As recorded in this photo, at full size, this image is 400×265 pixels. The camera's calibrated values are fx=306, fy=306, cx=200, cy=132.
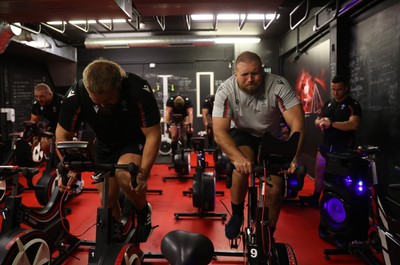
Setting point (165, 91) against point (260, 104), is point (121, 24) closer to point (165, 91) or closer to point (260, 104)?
point (165, 91)

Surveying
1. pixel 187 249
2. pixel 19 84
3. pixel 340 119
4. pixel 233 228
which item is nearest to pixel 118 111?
pixel 233 228

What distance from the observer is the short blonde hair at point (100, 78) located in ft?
5.97

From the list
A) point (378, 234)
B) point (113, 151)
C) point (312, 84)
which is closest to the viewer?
point (378, 234)

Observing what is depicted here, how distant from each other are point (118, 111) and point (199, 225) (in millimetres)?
1786

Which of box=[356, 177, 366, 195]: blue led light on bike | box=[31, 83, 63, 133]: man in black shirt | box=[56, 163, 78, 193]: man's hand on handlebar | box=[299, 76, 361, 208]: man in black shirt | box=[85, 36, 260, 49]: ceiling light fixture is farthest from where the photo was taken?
box=[85, 36, 260, 49]: ceiling light fixture

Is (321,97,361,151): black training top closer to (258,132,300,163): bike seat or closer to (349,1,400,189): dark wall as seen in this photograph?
(349,1,400,189): dark wall

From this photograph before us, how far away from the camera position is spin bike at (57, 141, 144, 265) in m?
1.47

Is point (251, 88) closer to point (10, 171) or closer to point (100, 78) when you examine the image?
point (100, 78)

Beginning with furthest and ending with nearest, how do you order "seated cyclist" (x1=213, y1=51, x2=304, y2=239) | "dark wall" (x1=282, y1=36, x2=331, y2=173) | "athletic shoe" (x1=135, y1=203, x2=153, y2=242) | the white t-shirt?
"dark wall" (x1=282, y1=36, x2=331, y2=173)
"athletic shoe" (x1=135, y1=203, x2=153, y2=242)
the white t-shirt
"seated cyclist" (x1=213, y1=51, x2=304, y2=239)

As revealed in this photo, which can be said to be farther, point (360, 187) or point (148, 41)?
point (148, 41)

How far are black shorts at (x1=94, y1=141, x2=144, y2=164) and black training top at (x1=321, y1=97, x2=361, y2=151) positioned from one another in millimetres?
2326

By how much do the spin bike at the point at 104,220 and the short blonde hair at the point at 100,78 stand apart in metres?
0.50

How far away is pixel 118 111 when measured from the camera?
7.23 feet

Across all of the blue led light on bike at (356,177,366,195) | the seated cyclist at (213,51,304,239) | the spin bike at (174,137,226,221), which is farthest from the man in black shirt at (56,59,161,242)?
the blue led light on bike at (356,177,366,195)
